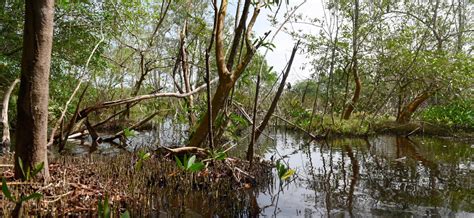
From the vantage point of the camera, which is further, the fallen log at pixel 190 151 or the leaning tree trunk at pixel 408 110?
the leaning tree trunk at pixel 408 110

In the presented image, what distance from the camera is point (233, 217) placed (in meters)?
3.90

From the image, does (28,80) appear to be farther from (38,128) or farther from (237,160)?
(237,160)

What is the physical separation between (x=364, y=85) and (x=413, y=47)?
10.4 feet

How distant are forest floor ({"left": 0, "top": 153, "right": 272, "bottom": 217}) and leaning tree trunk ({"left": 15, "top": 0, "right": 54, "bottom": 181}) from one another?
304 millimetres

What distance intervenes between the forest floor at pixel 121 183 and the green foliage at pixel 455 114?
40.2 ft

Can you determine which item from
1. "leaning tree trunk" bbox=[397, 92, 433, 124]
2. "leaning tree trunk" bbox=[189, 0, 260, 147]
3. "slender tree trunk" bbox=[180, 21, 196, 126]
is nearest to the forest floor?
"leaning tree trunk" bbox=[189, 0, 260, 147]

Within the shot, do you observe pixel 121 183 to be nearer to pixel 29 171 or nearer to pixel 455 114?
pixel 29 171

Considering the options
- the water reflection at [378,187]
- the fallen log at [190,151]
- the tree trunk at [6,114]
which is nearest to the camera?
the water reflection at [378,187]

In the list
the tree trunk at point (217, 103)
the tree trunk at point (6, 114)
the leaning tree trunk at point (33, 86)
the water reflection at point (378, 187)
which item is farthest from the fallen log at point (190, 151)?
the tree trunk at point (6, 114)

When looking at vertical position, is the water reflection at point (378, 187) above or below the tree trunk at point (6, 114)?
below

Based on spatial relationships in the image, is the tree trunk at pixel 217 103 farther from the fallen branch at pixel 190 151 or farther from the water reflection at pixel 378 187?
the water reflection at pixel 378 187

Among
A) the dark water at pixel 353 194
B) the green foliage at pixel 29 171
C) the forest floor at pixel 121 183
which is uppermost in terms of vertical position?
the green foliage at pixel 29 171

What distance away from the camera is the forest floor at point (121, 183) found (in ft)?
10.6

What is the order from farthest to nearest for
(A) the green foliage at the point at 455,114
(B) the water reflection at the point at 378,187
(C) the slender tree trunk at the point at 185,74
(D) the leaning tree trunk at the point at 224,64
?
(A) the green foliage at the point at 455,114
(C) the slender tree trunk at the point at 185,74
(D) the leaning tree trunk at the point at 224,64
(B) the water reflection at the point at 378,187
